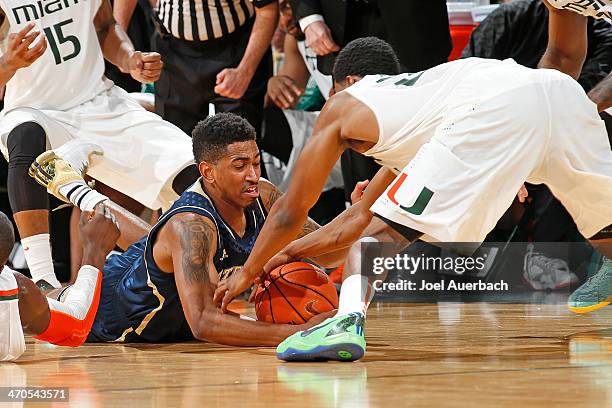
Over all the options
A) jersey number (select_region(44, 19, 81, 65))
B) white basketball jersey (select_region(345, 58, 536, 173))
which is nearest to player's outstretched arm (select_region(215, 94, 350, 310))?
white basketball jersey (select_region(345, 58, 536, 173))

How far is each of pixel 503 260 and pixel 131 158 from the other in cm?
260

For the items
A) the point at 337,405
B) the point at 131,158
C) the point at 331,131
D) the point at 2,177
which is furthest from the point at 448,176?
the point at 2,177

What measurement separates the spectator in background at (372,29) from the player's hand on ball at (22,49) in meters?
1.84

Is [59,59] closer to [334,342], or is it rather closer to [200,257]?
[200,257]

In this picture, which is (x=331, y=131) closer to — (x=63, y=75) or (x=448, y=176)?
(x=448, y=176)

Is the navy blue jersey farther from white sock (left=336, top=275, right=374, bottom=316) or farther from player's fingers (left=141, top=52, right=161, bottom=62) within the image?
player's fingers (left=141, top=52, right=161, bottom=62)

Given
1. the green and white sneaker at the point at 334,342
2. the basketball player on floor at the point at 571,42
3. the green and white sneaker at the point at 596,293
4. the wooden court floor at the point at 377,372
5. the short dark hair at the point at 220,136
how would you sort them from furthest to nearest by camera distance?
the green and white sneaker at the point at 596,293 → the basketball player on floor at the point at 571,42 → the short dark hair at the point at 220,136 → the green and white sneaker at the point at 334,342 → the wooden court floor at the point at 377,372

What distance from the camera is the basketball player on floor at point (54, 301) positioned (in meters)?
3.96

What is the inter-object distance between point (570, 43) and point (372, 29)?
1.73m

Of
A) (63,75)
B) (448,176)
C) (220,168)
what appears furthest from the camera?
(63,75)

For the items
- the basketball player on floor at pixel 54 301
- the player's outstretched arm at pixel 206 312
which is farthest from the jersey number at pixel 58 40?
the player's outstretched arm at pixel 206 312

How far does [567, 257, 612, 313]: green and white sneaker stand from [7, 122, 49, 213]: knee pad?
3.01 meters

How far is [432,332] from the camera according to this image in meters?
4.86

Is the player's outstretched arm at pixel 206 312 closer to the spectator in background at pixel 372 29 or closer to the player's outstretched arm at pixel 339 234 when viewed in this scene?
the player's outstretched arm at pixel 339 234
